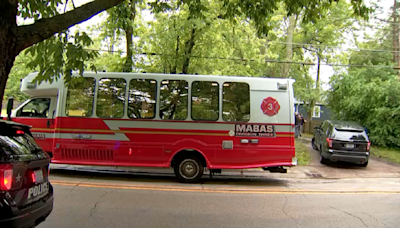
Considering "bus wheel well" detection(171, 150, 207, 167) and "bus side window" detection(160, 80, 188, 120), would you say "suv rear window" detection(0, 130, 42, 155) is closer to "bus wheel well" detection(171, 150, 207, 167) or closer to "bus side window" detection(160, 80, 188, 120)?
"bus side window" detection(160, 80, 188, 120)

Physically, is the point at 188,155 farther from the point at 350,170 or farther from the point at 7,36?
the point at 350,170

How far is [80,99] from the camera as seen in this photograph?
7.48 m

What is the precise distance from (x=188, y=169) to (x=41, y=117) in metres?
4.23

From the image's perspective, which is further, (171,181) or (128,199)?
(171,181)

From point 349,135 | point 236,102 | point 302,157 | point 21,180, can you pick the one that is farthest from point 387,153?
point 21,180

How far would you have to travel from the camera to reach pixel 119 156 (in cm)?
729

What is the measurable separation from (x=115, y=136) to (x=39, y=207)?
170 inches

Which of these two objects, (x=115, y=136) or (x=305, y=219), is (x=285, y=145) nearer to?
(x=305, y=219)

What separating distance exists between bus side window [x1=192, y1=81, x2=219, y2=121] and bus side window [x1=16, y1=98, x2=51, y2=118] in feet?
13.1

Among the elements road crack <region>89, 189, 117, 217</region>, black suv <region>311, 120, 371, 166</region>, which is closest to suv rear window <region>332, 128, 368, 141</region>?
black suv <region>311, 120, 371, 166</region>

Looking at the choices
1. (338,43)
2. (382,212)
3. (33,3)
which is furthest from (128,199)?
(338,43)

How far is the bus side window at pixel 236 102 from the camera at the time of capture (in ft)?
24.3

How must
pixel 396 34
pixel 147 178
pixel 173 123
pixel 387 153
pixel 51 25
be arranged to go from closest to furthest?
pixel 51 25
pixel 173 123
pixel 147 178
pixel 387 153
pixel 396 34

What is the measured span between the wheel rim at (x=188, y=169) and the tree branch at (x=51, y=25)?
4.44 meters
